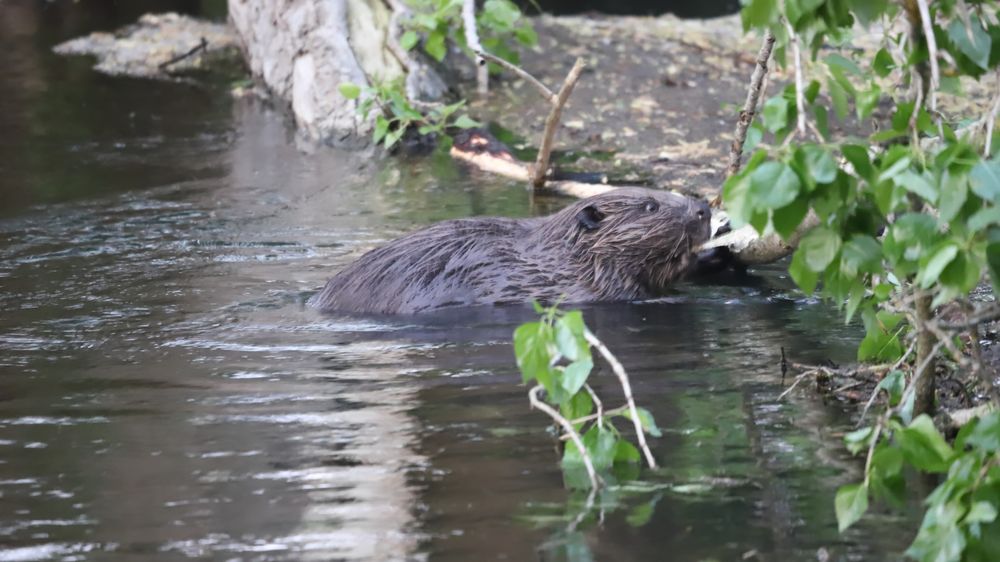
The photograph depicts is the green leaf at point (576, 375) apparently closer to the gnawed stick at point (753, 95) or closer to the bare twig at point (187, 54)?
the gnawed stick at point (753, 95)

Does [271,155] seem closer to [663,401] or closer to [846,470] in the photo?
[663,401]

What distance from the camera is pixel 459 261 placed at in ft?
20.3

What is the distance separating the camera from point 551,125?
8047 millimetres

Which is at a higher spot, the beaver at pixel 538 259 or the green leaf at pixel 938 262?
the green leaf at pixel 938 262

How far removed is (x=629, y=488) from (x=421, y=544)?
0.66 m

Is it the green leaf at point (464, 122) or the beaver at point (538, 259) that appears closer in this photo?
the beaver at point (538, 259)

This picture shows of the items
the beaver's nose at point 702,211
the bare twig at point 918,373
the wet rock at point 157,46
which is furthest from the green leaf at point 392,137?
the bare twig at point 918,373

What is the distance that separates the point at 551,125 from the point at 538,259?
1.88m

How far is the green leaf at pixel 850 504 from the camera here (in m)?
2.90

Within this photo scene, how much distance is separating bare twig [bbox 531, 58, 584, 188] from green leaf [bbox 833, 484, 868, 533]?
16.1ft

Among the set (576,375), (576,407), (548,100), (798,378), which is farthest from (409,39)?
(576,375)

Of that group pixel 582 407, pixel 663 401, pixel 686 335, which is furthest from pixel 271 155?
pixel 582 407

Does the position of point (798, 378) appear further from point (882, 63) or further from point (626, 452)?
point (882, 63)

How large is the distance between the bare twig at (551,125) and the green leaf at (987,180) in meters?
5.08
